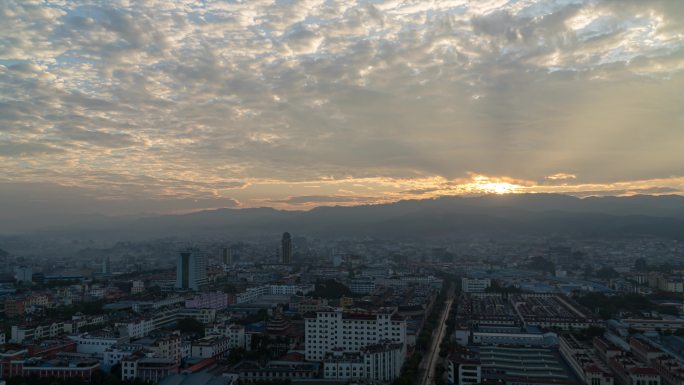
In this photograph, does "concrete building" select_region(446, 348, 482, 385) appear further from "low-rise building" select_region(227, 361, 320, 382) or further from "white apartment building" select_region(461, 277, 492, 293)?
"white apartment building" select_region(461, 277, 492, 293)

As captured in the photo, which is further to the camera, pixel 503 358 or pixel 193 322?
pixel 193 322

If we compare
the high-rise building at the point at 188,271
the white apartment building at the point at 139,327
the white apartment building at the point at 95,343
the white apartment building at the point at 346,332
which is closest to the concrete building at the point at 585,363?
the white apartment building at the point at 346,332

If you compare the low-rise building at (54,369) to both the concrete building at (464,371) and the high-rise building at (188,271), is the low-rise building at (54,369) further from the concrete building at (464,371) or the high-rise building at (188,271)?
the high-rise building at (188,271)

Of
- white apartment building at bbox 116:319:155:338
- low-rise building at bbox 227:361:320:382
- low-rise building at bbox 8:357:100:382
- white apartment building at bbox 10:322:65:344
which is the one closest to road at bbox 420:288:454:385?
low-rise building at bbox 227:361:320:382

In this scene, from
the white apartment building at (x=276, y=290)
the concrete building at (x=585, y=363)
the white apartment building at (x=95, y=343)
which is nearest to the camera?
the concrete building at (x=585, y=363)

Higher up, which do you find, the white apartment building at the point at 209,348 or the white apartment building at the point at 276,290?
the white apartment building at the point at 209,348

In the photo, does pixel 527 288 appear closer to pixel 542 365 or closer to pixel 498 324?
pixel 498 324

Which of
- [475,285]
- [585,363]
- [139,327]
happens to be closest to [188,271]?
[139,327]

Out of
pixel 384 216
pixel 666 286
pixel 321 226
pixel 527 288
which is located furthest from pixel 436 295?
pixel 384 216
